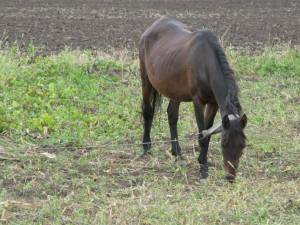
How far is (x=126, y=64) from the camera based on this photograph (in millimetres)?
15016

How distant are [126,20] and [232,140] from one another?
1878cm

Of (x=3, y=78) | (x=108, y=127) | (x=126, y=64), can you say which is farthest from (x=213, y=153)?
(x=126, y=64)

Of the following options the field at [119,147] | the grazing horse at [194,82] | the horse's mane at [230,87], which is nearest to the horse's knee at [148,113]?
the grazing horse at [194,82]

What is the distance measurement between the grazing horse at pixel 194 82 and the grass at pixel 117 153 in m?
0.38

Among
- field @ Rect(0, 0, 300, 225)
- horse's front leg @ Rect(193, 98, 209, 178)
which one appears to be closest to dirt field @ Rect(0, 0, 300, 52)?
field @ Rect(0, 0, 300, 225)

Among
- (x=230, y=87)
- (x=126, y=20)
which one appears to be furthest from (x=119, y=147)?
(x=126, y=20)

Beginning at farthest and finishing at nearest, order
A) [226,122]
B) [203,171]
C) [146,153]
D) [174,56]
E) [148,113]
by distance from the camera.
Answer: [148,113], [146,153], [174,56], [203,171], [226,122]

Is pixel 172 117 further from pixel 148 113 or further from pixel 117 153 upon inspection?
pixel 117 153

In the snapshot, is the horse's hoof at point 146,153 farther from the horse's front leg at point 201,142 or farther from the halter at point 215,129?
the halter at point 215,129

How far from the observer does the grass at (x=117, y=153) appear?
6562mm

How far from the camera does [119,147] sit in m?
9.62

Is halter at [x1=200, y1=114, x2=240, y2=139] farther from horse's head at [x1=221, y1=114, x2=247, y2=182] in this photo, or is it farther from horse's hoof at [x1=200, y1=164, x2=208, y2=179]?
horse's hoof at [x1=200, y1=164, x2=208, y2=179]

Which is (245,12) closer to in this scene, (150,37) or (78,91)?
(78,91)

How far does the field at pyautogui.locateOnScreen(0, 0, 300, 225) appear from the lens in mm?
6590
